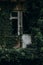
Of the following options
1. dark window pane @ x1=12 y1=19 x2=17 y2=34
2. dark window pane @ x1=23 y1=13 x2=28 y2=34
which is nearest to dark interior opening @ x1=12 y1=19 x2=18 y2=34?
dark window pane @ x1=12 y1=19 x2=17 y2=34

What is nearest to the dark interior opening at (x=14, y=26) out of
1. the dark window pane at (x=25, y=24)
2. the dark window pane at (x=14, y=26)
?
the dark window pane at (x=14, y=26)

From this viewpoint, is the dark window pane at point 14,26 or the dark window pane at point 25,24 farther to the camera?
the dark window pane at point 14,26

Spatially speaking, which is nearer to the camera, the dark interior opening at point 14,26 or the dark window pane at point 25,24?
the dark window pane at point 25,24

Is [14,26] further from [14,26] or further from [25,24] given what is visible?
[25,24]

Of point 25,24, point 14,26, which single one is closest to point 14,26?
point 14,26

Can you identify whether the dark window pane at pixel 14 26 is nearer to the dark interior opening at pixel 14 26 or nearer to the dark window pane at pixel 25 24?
the dark interior opening at pixel 14 26

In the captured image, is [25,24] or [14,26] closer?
[25,24]

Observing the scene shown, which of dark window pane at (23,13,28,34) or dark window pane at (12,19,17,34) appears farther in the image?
dark window pane at (12,19,17,34)

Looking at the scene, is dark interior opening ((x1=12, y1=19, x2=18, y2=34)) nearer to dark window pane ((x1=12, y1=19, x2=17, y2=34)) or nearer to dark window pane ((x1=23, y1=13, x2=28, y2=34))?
dark window pane ((x1=12, y1=19, x2=17, y2=34))

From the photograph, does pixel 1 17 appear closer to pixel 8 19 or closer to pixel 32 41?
pixel 8 19

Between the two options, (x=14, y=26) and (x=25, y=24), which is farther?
(x=14, y=26)

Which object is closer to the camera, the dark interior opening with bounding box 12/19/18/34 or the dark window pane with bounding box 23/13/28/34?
the dark window pane with bounding box 23/13/28/34
